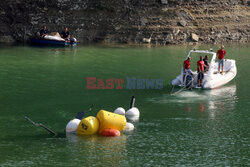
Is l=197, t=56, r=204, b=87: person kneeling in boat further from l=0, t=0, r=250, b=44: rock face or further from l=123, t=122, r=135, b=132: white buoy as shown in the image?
l=0, t=0, r=250, b=44: rock face

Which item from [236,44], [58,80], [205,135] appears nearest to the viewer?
[205,135]

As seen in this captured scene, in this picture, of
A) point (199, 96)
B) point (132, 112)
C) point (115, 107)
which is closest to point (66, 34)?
point (199, 96)

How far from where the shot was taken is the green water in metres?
15.9

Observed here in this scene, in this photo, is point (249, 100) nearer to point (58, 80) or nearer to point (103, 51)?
point (58, 80)

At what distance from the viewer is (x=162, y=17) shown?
150 feet

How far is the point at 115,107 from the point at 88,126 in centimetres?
452

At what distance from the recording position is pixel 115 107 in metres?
22.0

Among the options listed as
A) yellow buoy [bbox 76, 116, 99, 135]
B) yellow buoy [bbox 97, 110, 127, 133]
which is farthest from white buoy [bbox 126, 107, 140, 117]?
yellow buoy [bbox 76, 116, 99, 135]

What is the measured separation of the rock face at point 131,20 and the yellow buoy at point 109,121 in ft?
Answer: 88.9

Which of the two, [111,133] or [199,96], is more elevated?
[199,96]

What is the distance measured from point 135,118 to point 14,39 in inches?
1139

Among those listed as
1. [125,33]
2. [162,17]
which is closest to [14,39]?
[125,33]

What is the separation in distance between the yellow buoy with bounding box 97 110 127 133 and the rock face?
2709 centimetres

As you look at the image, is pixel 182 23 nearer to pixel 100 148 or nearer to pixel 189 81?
pixel 189 81
